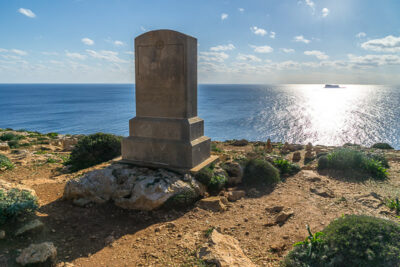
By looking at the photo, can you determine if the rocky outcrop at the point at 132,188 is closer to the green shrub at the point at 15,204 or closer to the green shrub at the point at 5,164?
the green shrub at the point at 15,204

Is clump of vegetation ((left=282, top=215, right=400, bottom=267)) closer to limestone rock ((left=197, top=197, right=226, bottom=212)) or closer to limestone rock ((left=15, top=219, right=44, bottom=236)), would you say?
limestone rock ((left=197, top=197, right=226, bottom=212))

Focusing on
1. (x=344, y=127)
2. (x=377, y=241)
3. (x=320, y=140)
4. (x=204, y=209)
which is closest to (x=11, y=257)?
(x=204, y=209)

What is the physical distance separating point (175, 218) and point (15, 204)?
300 cm

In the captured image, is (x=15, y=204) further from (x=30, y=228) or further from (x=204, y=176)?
(x=204, y=176)

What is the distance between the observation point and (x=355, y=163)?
28.5 ft

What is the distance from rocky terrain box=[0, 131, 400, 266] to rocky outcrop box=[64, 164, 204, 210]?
0.02m

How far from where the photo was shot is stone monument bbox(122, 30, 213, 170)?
7137mm

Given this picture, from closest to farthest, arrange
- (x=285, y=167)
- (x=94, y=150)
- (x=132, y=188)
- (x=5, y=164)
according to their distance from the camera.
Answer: (x=132, y=188) → (x=285, y=167) → (x=5, y=164) → (x=94, y=150)

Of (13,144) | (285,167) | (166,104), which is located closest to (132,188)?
(166,104)

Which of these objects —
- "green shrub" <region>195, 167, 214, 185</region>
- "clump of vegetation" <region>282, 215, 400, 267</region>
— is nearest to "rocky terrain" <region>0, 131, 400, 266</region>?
"green shrub" <region>195, 167, 214, 185</region>

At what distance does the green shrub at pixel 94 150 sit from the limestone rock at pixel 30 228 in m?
Answer: 5.32

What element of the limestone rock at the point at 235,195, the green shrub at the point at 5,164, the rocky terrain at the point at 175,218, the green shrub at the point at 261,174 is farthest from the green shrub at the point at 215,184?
the green shrub at the point at 5,164

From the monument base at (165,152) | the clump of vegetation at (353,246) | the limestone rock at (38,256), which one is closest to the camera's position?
the clump of vegetation at (353,246)

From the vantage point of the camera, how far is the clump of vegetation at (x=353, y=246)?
11.1 ft
